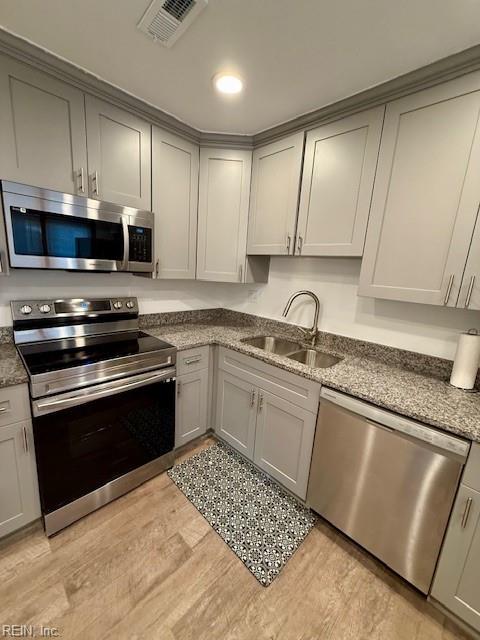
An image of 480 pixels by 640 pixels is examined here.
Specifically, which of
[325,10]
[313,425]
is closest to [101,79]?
[325,10]

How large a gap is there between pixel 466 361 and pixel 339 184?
48.2 inches

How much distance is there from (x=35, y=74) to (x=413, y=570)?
3011 mm

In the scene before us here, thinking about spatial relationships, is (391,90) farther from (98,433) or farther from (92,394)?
(98,433)

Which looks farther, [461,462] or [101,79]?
[101,79]

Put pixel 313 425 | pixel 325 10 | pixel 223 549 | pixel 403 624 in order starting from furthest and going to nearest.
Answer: pixel 313 425 < pixel 223 549 < pixel 403 624 < pixel 325 10

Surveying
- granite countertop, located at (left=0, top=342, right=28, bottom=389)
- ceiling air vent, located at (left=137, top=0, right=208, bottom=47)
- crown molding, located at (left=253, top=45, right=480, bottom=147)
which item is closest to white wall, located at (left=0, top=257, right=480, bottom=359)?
granite countertop, located at (left=0, top=342, right=28, bottom=389)

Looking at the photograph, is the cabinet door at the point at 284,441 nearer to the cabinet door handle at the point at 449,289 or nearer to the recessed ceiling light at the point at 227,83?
the cabinet door handle at the point at 449,289

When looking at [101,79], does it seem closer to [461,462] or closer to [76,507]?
[76,507]

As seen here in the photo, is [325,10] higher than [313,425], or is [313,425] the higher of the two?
[325,10]

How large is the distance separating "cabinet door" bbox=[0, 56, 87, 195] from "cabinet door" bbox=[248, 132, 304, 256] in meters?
1.18

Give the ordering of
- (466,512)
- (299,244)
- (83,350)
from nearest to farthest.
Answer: (466,512) < (83,350) < (299,244)

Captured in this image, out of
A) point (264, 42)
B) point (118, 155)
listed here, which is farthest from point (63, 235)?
point (264, 42)

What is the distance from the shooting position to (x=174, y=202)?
2018 mm

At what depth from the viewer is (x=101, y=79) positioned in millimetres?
1484
